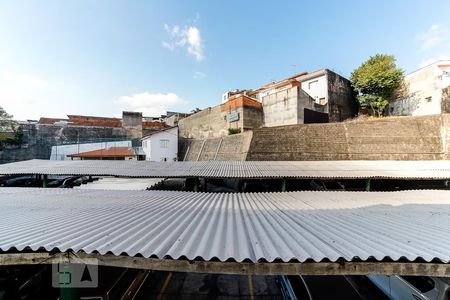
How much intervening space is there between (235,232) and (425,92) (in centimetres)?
2814

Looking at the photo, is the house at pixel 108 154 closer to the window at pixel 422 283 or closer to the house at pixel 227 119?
the house at pixel 227 119

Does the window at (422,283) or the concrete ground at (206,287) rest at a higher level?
the window at (422,283)

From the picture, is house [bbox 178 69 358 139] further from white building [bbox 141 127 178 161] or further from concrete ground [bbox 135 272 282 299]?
concrete ground [bbox 135 272 282 299]

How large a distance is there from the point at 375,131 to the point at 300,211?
61.3 feet

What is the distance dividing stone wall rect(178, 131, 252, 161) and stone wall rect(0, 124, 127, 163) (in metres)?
13.4

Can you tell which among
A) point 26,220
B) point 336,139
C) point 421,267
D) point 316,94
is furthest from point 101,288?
point 316,94

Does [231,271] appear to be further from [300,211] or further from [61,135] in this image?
[61,135]

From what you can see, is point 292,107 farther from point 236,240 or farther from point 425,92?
point 236,240

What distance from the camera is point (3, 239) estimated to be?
2.51 m

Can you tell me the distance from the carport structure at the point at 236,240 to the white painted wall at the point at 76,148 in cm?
2892

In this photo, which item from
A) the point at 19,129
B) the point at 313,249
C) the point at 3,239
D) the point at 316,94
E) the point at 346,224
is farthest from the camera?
the point at 19,129

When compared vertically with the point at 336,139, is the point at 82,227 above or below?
below

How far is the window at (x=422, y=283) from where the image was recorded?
3.60m

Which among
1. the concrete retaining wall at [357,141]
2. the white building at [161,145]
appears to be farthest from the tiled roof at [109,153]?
the concrete retaining wall at [357,141]
